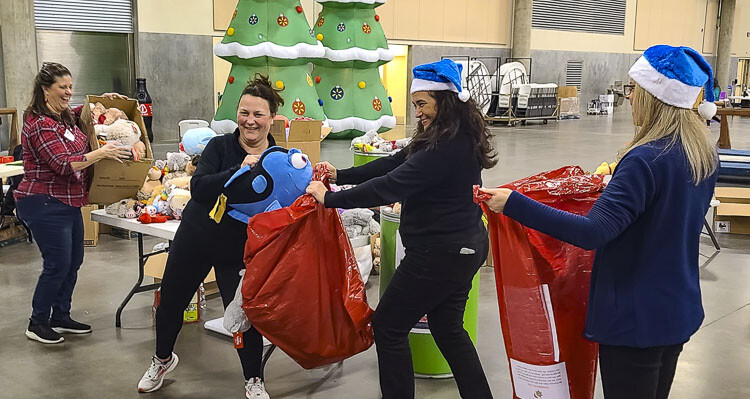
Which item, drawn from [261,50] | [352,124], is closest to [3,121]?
[261,50]

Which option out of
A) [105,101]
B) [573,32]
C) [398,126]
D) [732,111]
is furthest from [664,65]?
[573,32]

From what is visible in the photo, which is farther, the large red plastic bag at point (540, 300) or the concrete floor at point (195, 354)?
the concrete floor at point (195, 354)

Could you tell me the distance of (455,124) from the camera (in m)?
2.49

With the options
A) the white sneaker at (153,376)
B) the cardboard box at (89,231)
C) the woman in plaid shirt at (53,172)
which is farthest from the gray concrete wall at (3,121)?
the white sneaker at (153,376)

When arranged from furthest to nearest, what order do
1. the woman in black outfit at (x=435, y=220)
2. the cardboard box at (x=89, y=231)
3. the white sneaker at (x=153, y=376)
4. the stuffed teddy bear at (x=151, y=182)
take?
the cardboard box at (x=89, y=231) < the stuffed teddy bear at (x=151, y=182) < the white sneaker at (x=153, y=376) < the woman in black outfit at (x=435, y=220)

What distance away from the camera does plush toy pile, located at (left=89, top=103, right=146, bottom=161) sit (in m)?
4.29

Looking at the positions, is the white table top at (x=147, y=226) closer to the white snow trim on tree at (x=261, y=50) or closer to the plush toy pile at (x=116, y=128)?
the plush toy pile at (x=116, y=128)

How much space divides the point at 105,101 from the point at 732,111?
269 inches

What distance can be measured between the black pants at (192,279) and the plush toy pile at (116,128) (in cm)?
139

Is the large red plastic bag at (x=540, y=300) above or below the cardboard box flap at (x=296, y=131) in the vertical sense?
below

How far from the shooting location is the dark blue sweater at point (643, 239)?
5.90 ft

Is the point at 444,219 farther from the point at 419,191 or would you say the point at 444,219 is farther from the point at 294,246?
the point at 294,246

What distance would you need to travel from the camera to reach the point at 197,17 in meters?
14.2

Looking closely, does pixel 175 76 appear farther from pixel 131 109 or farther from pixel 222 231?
pixel 222 231
